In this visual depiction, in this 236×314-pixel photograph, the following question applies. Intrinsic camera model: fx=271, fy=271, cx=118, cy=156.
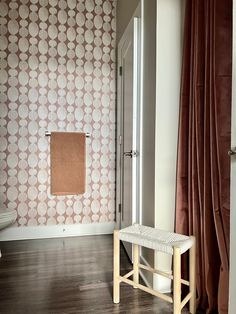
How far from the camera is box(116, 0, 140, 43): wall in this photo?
7.73 feet

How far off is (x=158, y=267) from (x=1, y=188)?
Answer: 1852 millimetres

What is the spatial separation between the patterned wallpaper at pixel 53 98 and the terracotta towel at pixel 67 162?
0.08m

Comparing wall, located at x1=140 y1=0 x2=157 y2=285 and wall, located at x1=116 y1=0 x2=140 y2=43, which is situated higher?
wall, located at x1=116 y1=0 x2=140 y2=43

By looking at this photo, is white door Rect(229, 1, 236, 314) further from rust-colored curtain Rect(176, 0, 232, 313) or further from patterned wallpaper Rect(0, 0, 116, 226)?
patterned wallpaper Rect(0, 0, 116, 226)

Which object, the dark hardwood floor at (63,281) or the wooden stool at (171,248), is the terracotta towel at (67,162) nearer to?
the dark hardwood floor at (63,281)

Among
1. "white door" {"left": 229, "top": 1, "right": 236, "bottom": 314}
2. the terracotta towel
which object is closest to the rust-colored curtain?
"white door" {"left": 229, "top": 1, "right": 236, "bottom": 314}

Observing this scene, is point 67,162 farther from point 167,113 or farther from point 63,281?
point 167,113

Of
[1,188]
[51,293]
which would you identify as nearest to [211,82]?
[51,293]

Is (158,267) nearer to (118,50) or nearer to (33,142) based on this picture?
(33,142)

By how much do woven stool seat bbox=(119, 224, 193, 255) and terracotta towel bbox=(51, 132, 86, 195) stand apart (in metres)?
1.39

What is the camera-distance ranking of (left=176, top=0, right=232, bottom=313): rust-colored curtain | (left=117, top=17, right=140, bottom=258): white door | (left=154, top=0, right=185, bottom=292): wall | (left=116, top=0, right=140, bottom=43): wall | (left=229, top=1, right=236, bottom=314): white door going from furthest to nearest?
(left=116, top=0, right=140, bottom=43): wall
(left=117, top=17, right=140, bottom=258): white door
(left=154, top=0, right=185, bottom=292): wall
(left=176, top=0, right=232, bottom=313): rust-colored curtain
(left=229, top=1, right=236, bottom=314): white door

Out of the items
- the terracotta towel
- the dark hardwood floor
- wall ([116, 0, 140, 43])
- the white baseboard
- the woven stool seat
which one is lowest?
the dark hardwood floor

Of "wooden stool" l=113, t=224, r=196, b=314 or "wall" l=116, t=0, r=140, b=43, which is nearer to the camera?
"wooden stool" l=113, t=224, r=196, b=314

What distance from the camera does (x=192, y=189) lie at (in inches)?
63.7
